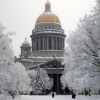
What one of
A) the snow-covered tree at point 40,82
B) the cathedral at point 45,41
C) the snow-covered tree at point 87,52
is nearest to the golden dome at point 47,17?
the cathedral at point 45,41

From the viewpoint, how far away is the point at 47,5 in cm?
16125

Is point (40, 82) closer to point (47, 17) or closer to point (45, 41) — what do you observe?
point (45, 41)

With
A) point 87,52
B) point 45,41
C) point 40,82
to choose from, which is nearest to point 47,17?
point 45,41

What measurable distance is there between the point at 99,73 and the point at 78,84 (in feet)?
7.13

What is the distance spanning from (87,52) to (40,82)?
272ft

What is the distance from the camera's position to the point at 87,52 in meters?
28.2

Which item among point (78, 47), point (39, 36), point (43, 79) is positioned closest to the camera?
point (78, 47)

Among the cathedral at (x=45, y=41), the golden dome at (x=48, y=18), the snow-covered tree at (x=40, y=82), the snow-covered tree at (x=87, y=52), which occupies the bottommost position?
the snow-covered tree at (x=87, y=52)

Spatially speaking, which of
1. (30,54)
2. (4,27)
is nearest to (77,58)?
(4,27)

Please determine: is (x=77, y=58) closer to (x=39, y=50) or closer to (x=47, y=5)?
(x=39, y=50)

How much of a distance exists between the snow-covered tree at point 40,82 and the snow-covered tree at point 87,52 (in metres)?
78.3

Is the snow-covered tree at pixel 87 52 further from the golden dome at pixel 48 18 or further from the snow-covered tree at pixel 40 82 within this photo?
the golden dome at pixel 48 18

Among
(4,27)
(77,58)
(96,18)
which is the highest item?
(4,27)

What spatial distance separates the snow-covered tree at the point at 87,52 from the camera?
27141mm
